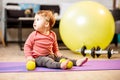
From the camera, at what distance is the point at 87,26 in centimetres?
346

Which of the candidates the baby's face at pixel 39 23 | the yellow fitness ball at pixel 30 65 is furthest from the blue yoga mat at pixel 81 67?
the baby's face at pixel 39 23

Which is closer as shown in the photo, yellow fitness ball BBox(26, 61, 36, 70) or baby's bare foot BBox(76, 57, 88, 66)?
yellow fitness ball BBox(26, 61, 36, 70)

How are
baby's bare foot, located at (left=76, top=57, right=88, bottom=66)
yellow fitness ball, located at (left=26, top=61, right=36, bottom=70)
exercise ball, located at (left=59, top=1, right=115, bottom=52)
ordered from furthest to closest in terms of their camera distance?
exercise ball, located at (left=59, top=1, right=115, bottom=52), baby's bare foot, located at (left=76, top=57, right=88, bottom=66), yellow fitness ball, located at (left=26, top=61, right=36, bottom=70)

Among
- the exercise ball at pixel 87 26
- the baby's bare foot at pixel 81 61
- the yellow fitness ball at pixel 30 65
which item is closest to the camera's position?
the yellow fitness ball at pixel 30 65

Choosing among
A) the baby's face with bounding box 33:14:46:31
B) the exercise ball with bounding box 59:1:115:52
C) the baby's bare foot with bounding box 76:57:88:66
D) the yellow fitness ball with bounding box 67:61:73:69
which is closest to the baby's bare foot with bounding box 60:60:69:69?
the yellow fitness ball with bounding box 67:61:73:69

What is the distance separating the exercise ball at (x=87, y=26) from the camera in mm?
3463

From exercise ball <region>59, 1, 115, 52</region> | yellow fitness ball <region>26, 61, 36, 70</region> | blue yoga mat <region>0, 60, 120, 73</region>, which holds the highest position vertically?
exercise ball <region>59, 1, 115, 52</region>

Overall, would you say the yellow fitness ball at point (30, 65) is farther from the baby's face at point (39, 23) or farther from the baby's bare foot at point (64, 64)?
the baby's face at point (39, 23)

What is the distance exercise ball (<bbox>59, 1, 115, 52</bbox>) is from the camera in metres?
3.46

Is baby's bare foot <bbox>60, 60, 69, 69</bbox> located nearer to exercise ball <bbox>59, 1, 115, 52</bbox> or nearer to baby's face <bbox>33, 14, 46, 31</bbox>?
baby's face <bbox>33, 14, 46, 31</bbox>

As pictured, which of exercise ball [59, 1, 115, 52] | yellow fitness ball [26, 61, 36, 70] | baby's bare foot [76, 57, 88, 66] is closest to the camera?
yellow fitness ball [26, 61, 36, 70]

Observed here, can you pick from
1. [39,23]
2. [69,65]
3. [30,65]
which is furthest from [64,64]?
[39,23]

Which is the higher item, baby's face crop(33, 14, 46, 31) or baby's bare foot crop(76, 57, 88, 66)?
baby's face crop(33, 14, 46, 31)

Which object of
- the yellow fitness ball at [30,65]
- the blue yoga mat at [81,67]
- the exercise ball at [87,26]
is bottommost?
the blue yoga mat at [81,67]
